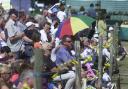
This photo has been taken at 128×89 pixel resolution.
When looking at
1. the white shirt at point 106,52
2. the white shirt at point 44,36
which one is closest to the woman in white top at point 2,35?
the white shirt at point 44,36

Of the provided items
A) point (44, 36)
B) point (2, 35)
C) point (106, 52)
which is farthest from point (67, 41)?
point (106, 52)

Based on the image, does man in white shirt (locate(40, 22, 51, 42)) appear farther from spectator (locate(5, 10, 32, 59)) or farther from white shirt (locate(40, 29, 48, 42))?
spectator (locate(5, 10, 32, 59))

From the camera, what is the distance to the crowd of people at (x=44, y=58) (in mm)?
8898

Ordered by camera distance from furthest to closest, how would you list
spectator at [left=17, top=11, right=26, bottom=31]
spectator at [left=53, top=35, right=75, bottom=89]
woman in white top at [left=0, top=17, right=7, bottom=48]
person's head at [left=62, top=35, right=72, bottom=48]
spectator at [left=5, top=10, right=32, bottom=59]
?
spectator at [left=17, top=11, right=26, bottom=31], woman in white top at [left=0, top=17, right=7, bottom=48], spectator at [left=5, top=10, right=32, bottom=59], person's head at [left=62, top=35, right=72, bottom=48], spectator at [left=53, top=35, right=75, bottom=89]

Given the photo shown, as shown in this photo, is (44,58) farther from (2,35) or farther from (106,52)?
(106,52)

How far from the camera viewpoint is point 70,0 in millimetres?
30516

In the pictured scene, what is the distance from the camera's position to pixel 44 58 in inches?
391

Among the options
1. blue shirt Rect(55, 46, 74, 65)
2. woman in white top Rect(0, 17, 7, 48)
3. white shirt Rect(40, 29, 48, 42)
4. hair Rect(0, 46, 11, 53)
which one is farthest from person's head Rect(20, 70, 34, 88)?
white shirt Rect(40, 29, 48, 42)

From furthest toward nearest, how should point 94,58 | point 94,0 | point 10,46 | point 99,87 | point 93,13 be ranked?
1. point 94,0
2. point 93,13
3. point 94,58
4. point 10,46
5. point 99,87

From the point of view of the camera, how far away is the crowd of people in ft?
29.2

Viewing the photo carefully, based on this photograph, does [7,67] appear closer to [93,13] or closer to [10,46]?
[10,46]

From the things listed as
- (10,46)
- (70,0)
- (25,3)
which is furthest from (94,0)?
(10,46)

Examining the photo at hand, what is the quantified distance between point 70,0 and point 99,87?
64.1 ft

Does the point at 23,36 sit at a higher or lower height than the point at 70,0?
higher
